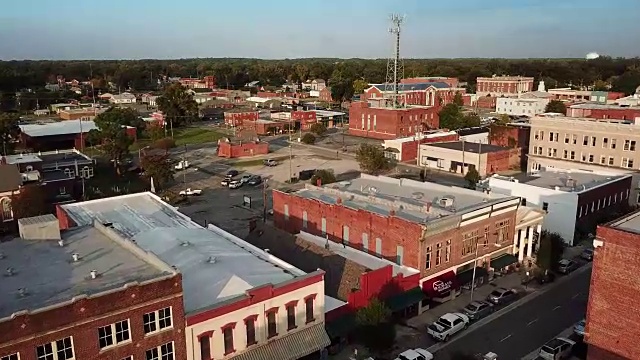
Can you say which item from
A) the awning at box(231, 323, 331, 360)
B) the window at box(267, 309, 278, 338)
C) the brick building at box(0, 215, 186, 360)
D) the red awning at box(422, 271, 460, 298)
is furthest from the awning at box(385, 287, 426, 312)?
the brick building at box(0, 215, 186, 360)

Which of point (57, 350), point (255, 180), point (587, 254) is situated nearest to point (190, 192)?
point (255, 180)

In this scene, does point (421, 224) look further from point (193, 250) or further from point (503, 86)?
point (503, 86)

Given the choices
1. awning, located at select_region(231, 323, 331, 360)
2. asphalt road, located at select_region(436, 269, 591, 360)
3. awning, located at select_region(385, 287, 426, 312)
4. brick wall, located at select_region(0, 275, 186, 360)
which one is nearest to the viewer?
brick wall, located at select_region(0, 275, 186, 360)

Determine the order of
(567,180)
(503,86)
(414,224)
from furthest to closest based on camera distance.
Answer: (503,86) → (567,180) → (414,224)

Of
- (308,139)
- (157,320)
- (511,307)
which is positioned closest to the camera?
(157,320)

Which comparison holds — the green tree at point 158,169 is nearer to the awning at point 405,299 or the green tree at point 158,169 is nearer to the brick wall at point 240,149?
the brick wall at point 240,149

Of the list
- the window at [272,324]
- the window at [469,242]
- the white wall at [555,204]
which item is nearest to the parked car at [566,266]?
the white wall at [555,204]

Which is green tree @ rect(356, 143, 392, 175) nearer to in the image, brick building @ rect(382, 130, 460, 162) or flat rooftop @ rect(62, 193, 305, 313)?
brick building @ rect(382, 130, 460, 162)
